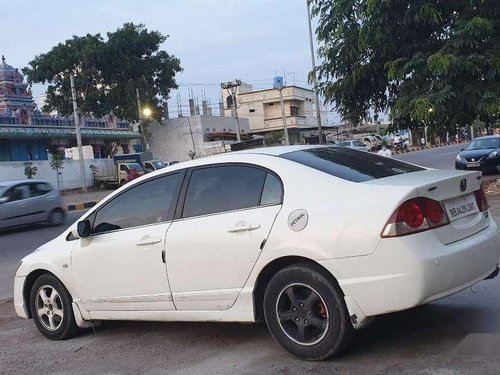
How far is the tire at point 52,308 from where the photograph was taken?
5.17m

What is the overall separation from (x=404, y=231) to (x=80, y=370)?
8.30 feet

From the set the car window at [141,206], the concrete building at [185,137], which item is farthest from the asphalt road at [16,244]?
the concrete building at [185,137]

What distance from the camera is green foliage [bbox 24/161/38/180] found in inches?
1297

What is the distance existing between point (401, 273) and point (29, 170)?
105 ft

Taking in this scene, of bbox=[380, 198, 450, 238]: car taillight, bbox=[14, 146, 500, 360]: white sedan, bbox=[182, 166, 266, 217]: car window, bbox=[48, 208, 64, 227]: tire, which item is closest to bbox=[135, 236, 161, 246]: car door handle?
bbox=[14, 146, 500, 360]: white sedan

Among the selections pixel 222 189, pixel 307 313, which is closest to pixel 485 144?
pixel 222 189

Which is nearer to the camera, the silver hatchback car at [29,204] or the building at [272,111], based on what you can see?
the silver hatchback car at [29,204]

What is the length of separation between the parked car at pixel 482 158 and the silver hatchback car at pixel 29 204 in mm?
12301

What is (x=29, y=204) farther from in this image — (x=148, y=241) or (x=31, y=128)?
(x=31, y=128)

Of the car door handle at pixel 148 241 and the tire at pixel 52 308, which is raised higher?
the car door handle at pixel 148 241

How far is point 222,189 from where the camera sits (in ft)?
14.6

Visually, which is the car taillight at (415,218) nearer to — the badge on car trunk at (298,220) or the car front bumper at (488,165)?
the badge on car trunk at (298,220)

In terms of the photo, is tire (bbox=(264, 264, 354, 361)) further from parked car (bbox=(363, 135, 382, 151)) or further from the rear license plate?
parked car (bbox=(363, 135, 382, 151))

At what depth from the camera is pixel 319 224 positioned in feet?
12.6
